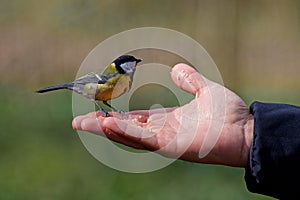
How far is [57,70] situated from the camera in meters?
5.11

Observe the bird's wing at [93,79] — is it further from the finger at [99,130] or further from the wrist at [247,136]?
the wrist at [247,136]

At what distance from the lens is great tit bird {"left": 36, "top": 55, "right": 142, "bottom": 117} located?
2.09 meters

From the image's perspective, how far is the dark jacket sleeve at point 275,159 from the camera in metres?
1.82

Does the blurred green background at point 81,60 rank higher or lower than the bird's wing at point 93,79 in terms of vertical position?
lower

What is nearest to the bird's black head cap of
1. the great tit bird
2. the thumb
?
the great tit bird

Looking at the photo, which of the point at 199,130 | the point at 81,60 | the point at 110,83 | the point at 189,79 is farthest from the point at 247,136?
the point at 81,60

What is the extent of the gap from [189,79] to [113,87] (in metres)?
0.22

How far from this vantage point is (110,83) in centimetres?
210

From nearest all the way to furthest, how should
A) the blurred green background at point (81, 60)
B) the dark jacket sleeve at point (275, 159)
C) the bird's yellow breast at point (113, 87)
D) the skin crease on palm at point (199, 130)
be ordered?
the dark jacket sleeve at point (275, 159) → the skin crease on palm at point (199, 130) → the bird's yellow breast at point (113, 87) → the blurred green background at point (81, 60)

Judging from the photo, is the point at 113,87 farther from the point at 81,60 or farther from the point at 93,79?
the point at 81,60

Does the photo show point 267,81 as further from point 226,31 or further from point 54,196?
point 54,196

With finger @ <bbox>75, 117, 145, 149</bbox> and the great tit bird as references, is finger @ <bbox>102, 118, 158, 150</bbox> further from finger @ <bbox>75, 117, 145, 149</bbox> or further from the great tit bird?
the great tit bird

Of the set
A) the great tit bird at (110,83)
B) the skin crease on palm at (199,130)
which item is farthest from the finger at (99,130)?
the great tit bird at (110,83)

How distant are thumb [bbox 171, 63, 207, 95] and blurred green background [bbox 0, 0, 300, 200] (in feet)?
4.19
